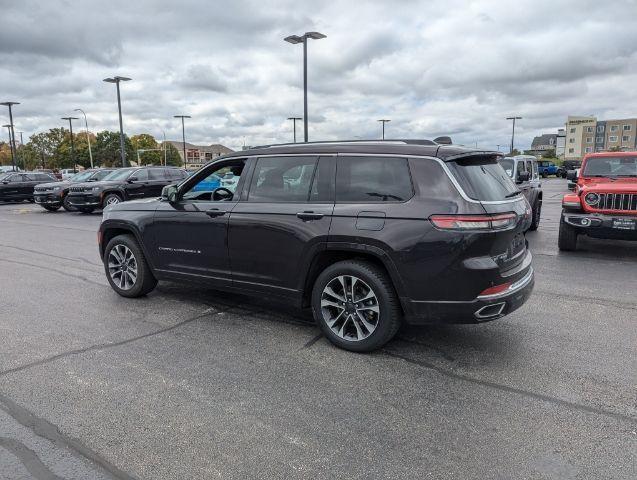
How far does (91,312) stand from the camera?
211 inches

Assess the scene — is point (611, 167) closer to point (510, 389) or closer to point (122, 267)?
point (510, 389)

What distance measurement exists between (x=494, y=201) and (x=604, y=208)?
5444mm

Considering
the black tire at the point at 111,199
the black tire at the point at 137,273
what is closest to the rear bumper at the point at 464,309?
the black tire at the point at 137,273

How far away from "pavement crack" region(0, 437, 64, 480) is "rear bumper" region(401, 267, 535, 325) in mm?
2604

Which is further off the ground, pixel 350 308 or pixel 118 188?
pixel 118 188

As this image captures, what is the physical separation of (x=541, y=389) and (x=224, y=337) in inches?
107

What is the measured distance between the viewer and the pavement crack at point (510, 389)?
3133 millimetres

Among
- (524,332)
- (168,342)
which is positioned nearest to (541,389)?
(524,332)

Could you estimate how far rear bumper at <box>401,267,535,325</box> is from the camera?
12.2 feet

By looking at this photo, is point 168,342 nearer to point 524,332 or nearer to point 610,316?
point 524,332

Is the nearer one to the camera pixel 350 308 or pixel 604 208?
pixel 350 308

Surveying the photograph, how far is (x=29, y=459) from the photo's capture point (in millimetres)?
2703

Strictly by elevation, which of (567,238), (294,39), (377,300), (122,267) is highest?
(294,39)

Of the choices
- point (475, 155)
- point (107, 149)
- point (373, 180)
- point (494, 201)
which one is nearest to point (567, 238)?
point (475, 155)
